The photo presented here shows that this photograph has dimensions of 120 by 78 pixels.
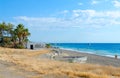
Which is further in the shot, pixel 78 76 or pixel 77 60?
pixel 77 60

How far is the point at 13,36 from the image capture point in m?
84.6

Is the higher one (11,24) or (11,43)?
(11,24)

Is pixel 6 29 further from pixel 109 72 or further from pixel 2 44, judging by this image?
pixel 109 72

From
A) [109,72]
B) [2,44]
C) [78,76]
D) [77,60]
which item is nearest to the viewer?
[78,76]

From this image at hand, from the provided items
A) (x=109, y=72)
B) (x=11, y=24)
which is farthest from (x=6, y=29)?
(x=109, y=72)

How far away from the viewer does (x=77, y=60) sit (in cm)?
4084

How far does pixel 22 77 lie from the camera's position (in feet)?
55.4

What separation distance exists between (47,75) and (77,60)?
23553 mm

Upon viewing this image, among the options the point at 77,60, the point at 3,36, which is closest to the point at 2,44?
the point at 3,36

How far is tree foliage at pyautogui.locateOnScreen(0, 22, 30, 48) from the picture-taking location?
83.0 m

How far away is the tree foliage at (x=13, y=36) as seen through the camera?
83.0 meters

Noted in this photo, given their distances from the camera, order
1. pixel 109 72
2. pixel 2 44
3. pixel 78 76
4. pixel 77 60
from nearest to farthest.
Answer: pixel 78 76 → pixel 109 72 → pixel 77 60 → pixel 2 44

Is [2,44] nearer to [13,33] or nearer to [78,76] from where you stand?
[13,33]

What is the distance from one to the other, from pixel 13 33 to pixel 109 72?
2652 inches
